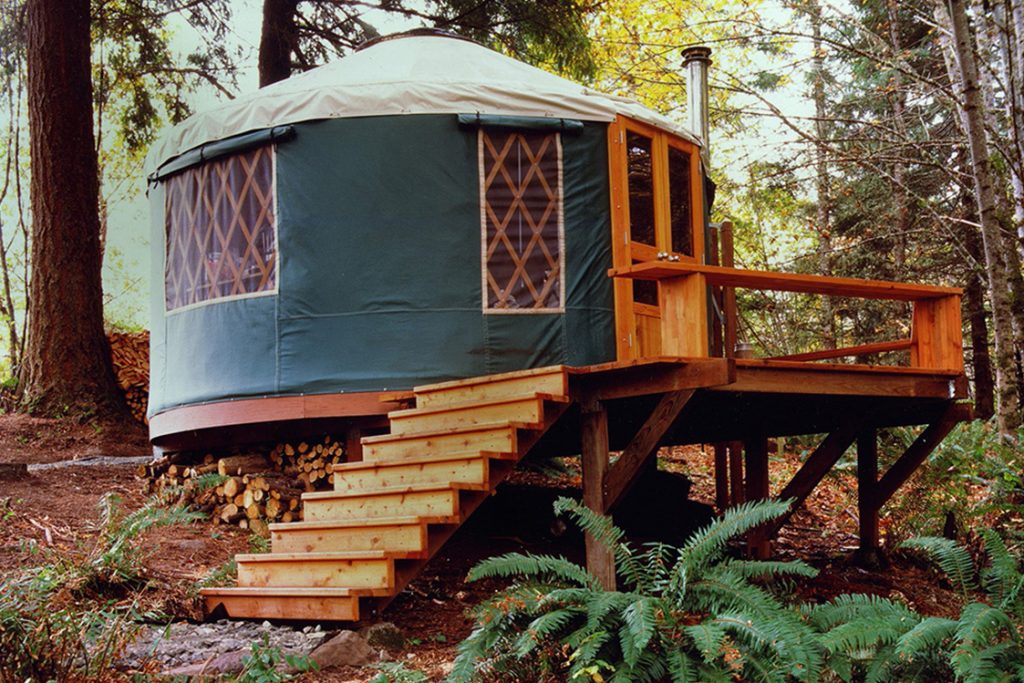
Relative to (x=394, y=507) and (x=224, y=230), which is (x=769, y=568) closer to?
(x=394, y=507)

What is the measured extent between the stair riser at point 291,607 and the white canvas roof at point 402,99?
8.79 ft

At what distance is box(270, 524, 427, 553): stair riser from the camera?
431cm

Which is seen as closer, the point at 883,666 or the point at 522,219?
the point at 883,666

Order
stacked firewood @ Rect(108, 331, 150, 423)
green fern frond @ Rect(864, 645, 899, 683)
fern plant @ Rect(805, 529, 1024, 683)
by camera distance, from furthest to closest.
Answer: stacked firewood @ Rect(108, 331, 150, 423) → green fern frond @ Rect(864, 645, 899, 683) → fern plant @ Rect(805, 529, 1024, 683)

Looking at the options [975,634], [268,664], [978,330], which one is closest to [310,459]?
[268,664]

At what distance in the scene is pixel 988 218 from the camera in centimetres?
614

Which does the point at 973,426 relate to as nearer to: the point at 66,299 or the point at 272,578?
the point at 272,578

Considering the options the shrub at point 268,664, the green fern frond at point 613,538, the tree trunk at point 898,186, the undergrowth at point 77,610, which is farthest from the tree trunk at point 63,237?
the tree trunk at point 898,186

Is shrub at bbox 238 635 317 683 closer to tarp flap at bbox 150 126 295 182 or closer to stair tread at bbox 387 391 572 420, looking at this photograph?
stair tread at bbox 387 391 572 420

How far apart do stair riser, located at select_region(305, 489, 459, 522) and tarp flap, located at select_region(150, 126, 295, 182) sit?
209cm

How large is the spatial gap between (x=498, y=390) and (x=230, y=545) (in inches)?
70.2

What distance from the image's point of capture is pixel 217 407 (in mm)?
5883

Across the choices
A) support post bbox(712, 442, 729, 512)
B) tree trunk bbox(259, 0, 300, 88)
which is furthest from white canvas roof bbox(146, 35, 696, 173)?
tree trunk bbox(259, 0, 300, 88)

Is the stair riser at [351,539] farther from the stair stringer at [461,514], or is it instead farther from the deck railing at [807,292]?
the deck railing at [807,292]
